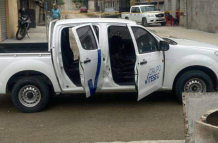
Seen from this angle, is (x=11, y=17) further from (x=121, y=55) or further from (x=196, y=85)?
(x=196, y=85)

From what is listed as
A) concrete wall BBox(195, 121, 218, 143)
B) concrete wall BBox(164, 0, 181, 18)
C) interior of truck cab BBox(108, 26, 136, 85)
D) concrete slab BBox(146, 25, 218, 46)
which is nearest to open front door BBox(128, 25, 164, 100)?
interior of truck cab BBox(108, 26, 136, 85)

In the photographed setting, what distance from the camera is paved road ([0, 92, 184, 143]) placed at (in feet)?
19.7

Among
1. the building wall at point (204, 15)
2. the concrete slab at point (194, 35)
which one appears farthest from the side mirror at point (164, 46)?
the building wall at point (204, 15)

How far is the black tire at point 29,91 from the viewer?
736cm

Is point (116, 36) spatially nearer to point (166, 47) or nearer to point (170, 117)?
point (166, 47)

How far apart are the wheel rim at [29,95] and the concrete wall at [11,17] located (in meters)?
15.1

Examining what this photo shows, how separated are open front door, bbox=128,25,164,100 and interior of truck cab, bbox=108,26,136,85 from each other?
30cm

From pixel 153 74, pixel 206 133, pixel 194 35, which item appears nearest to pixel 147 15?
pixel 194 35

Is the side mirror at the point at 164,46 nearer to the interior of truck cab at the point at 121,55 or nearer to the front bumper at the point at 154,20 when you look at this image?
the interior of truck cab at the point at 121,55

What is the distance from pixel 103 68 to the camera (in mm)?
7297

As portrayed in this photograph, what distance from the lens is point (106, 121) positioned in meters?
6.78

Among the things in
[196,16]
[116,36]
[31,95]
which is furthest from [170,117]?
[196,16]

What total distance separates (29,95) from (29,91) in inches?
3.0

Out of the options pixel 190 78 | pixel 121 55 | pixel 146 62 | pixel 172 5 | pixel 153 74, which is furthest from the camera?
pixel 172 5
